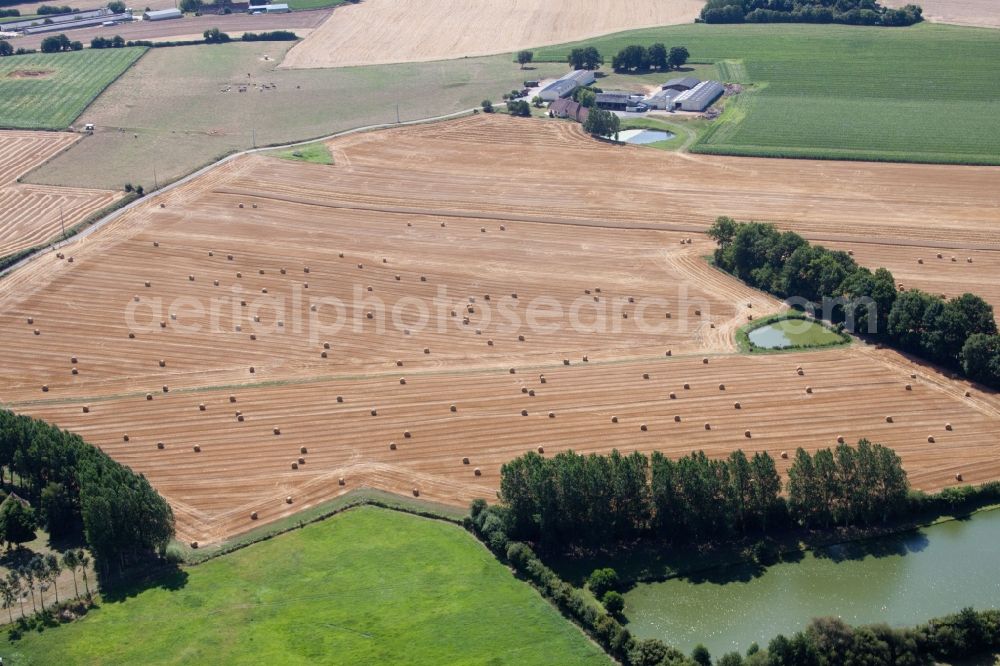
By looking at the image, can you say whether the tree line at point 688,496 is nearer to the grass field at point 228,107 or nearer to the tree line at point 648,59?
the grass field at point 228,107

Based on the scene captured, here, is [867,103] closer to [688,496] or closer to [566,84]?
[566,84]

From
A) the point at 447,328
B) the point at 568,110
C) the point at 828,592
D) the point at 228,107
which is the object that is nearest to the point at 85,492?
the point at 447,328

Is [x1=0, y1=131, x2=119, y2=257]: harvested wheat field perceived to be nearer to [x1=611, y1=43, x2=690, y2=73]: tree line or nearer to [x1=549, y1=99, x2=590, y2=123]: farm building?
[x1=549, y1=99, x2=590, y2=123]: farm building

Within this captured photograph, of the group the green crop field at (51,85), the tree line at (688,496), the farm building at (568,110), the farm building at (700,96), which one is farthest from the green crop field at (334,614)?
the green crop field at (51,85)

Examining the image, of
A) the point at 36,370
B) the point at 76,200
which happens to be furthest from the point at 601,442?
the point at 76,200

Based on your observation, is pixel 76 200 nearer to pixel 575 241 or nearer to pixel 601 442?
pixel 575 241

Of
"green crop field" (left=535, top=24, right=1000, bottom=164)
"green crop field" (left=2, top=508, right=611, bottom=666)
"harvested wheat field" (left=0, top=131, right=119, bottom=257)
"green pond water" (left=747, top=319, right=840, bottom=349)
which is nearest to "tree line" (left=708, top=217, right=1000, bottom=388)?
"green pond water" (left=747, top=319, right=840, bottom=349)
